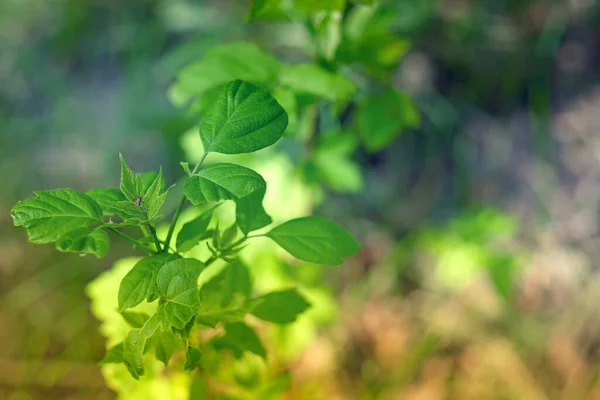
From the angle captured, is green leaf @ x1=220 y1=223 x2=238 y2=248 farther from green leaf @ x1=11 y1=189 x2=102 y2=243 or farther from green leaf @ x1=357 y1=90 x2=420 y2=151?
green leaf @ x1=357 y1=90 x2=420 y2=151

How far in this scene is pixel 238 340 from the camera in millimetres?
661

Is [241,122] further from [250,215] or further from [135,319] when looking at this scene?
[135,319]

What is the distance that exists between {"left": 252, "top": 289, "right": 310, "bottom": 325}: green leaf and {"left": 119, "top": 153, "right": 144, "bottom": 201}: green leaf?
222mm

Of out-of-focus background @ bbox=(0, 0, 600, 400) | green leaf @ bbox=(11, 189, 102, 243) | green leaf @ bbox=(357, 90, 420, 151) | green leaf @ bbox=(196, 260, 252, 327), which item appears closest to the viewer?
green leaf @ bbox=(11, 189, 102, 243)

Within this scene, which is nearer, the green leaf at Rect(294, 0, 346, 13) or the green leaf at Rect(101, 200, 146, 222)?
the green leaf at Rect(101, 200, 146, 222)

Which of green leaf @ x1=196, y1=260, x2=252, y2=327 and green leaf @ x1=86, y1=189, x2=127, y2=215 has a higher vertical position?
green leaf @ x1=86, y1=189, x2=127, y2=215

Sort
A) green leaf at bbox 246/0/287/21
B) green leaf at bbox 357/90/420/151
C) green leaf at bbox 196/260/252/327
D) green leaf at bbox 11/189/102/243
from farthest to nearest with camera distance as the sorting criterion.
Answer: green leaf at bbox 357/90/420/151, green leaf at bbox 246/0/287/21, green leaf at bbox 196/260/252/327, green leaf at bbox 11/189/102/243

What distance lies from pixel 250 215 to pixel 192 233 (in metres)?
0.08

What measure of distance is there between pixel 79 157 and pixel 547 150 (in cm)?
194

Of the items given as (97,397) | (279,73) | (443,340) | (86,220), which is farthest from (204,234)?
(443,340)

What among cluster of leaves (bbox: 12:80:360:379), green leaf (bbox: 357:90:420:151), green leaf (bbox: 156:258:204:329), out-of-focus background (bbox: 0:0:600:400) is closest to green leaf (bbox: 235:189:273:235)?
cluster of leaves (bbox: 12:80:360:379)

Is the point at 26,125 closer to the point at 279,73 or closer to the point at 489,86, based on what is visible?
the point at 279,73

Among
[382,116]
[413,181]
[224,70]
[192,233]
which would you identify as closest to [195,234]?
[192,233]

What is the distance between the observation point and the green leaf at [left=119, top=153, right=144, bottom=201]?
52 centimetres
